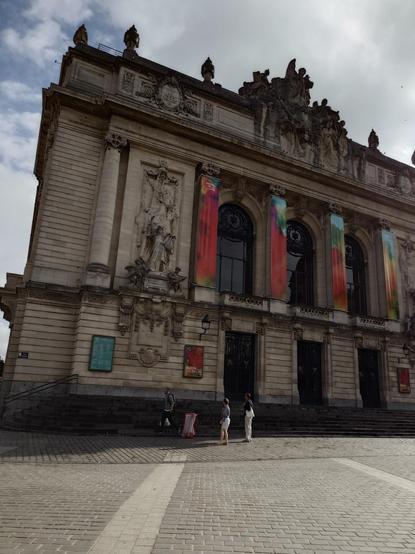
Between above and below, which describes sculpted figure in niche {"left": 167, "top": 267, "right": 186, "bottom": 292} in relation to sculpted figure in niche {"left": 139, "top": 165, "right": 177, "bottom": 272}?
below

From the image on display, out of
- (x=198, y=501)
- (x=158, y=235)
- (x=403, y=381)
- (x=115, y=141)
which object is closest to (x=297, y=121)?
(x=115, y=141)

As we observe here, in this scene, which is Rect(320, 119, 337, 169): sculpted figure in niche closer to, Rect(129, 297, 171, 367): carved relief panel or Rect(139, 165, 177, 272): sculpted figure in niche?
Rect(139, 165, 177, 272): sculpted figure in niche

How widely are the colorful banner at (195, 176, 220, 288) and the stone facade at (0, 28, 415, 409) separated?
543mm

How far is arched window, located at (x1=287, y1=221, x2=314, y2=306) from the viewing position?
92.5 feet

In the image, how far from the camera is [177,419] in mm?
17906

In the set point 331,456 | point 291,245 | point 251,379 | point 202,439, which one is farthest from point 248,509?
point 291,245

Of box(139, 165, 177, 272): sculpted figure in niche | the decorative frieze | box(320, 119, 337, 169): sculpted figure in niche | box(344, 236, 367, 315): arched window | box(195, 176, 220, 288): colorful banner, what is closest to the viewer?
box(139, 165, 177, 272): sculpted figure in niche

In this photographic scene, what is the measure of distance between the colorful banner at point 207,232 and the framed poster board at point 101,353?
245 inches

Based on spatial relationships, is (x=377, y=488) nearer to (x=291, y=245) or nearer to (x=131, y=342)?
(x=131, y=342)

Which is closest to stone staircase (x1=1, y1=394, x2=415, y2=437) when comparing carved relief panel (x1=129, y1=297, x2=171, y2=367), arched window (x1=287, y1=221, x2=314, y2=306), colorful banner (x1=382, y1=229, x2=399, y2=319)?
carved relief panel (x1=129, y1=297, x2=171, y2=367)

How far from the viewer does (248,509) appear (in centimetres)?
609

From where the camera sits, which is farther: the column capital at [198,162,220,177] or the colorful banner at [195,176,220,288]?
the column capital at [198,162,220,177]

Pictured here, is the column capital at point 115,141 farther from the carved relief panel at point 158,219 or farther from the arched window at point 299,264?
the arched window at point 299,264

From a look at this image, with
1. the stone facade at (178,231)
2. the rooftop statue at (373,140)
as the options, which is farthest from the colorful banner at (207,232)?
the rooftop statue at (373,140)
